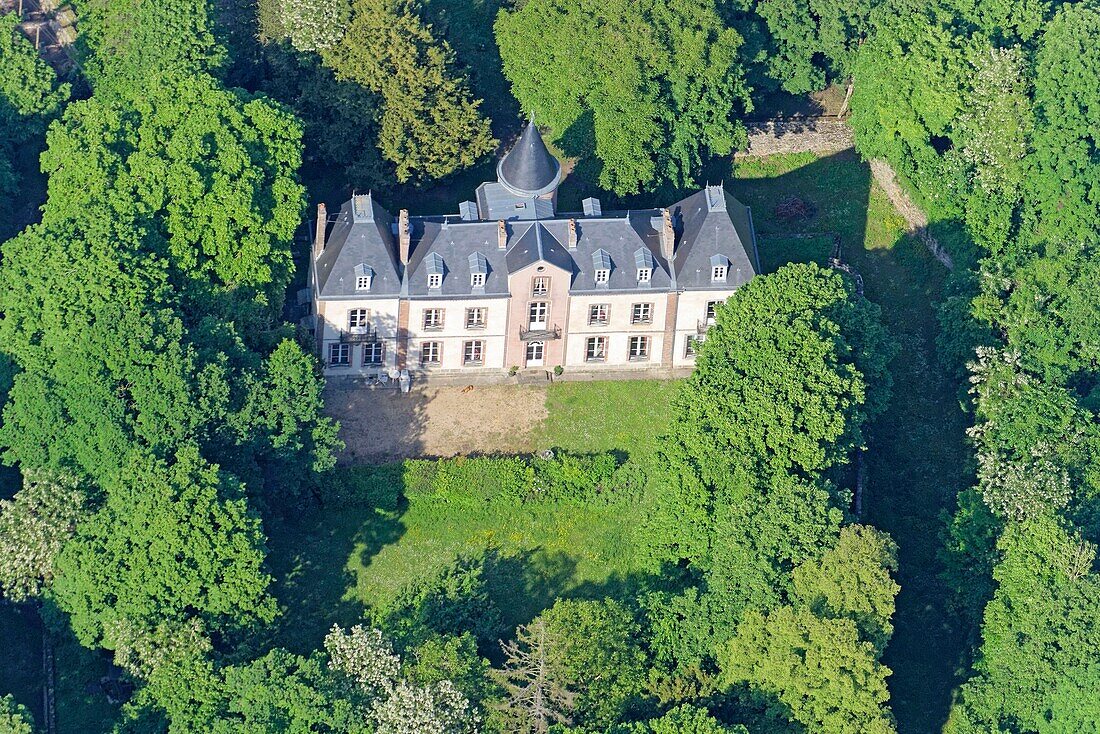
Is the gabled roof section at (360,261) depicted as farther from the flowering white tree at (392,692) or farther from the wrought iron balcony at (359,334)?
the flowering white tree at (392,692)

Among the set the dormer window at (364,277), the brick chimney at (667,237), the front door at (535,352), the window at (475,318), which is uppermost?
the brick chimney at (667,237)

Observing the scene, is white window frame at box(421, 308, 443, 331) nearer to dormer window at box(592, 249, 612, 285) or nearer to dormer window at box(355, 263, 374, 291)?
dormer window at box(355, 263, 374, 291)

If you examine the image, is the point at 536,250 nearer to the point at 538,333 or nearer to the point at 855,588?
the point at 538,333

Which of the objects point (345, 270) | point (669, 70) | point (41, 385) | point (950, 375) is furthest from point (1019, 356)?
point (41, 385)

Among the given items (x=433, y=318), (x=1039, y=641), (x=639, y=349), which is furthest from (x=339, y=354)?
(x=1039, y=641)

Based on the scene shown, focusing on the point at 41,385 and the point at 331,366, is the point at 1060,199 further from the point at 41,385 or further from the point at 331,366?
the point at 41,385

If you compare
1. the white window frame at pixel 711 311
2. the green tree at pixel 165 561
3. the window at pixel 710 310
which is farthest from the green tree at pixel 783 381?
the green tree at pixel 165 561
